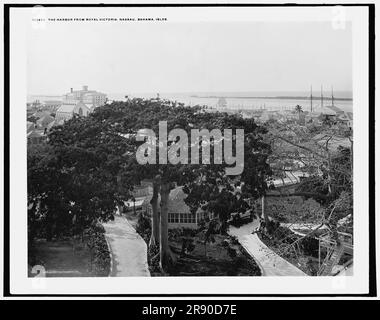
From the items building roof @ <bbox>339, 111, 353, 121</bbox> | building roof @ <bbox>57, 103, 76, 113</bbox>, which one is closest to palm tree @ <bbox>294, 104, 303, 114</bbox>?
building roof @ <bbox>339, 111, 353, 121</bbox>

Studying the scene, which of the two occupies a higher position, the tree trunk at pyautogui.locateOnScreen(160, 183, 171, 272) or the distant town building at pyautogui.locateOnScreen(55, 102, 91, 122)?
the distant town building at pyautogui.locateOnScreen(55, 102, 91, 122)

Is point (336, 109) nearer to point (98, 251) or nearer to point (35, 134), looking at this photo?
point (98, 251)

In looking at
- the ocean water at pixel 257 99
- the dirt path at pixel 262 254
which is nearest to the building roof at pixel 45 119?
the ocean water at pixel 257 99

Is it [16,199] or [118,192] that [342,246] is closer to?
[118,192]

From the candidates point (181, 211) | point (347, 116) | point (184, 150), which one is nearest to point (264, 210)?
point (181, 211)

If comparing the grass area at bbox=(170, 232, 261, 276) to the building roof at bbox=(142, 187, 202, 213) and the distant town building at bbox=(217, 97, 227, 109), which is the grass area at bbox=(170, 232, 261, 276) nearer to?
the building roof at bbox=(142, 187, 202, 213)

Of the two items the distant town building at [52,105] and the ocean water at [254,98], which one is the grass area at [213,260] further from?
the distant town building at [52,105]
